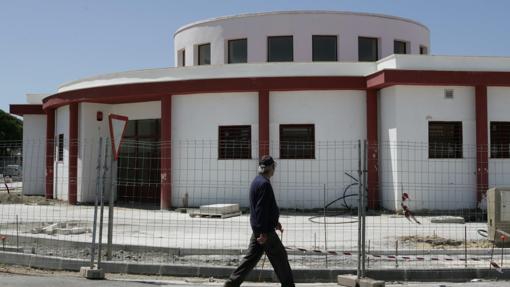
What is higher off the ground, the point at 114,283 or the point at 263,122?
the point at 263,122

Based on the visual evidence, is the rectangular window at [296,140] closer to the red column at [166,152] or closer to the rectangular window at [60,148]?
the red column at [166,152]

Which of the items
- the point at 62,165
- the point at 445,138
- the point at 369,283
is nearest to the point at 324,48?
the point at 445,138

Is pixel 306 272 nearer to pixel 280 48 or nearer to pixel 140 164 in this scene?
pixel 140 164

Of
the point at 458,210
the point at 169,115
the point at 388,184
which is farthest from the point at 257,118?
the point at 458,210

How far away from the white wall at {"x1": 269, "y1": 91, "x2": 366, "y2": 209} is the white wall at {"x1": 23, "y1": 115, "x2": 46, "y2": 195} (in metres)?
12.7

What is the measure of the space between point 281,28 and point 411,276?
1659 cm

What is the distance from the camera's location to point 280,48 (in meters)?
24.3

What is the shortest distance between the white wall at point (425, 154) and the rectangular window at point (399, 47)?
A: 731 cm

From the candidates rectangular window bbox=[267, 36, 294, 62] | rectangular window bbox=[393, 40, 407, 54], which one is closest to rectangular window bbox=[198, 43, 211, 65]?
rectangular window bbox=[267, 36, 294, 62]

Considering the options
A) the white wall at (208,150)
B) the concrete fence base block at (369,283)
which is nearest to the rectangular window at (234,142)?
the white wall at (208,150)

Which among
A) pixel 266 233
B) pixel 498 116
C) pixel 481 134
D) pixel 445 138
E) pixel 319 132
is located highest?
pixel 498 116

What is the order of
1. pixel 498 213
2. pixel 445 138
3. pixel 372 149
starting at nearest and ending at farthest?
pixel 498 213, pixel 445 138, pixel 372 149

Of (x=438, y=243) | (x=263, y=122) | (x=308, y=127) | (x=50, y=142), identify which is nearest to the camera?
(x=438, y=243)

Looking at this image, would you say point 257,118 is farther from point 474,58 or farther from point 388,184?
point 474,58
